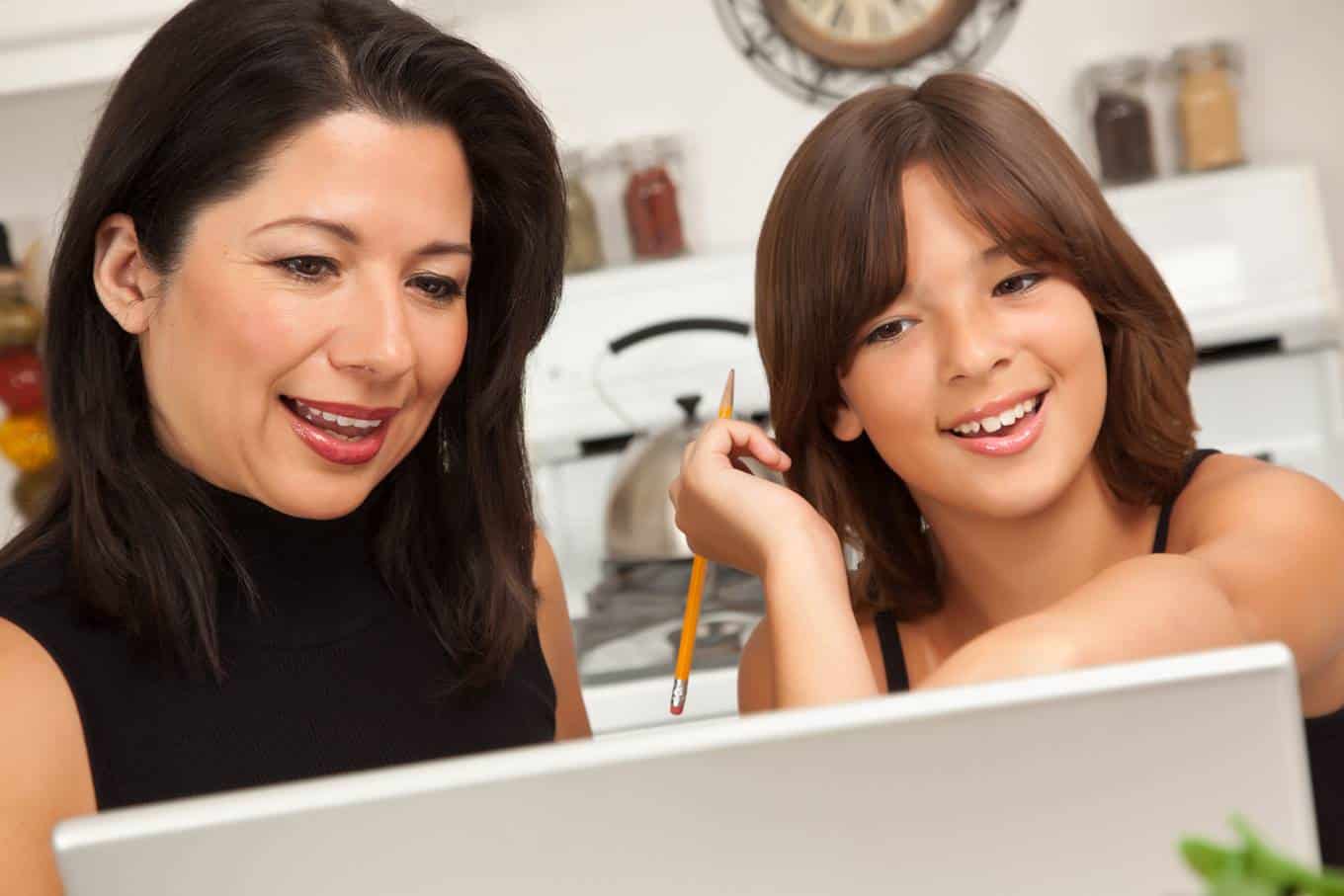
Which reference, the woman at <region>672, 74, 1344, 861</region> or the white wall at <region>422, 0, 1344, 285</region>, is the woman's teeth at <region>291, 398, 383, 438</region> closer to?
the woman at <region>672, 74, 1344, 861</region>

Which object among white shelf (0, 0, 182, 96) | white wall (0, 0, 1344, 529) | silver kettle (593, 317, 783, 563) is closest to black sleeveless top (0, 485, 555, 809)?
silver kettle (593, 317, 783, 563)

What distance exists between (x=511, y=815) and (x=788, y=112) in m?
2.84

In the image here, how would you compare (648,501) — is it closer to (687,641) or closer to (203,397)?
(687,641)

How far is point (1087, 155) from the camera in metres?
3.13

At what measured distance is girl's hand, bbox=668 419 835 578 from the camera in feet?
3.54

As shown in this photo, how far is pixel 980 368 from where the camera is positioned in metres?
1.08

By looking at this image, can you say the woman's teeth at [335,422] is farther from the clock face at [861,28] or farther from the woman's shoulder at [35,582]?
the clock face at [861,28]

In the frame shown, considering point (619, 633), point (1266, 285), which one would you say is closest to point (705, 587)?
point (619, 633)

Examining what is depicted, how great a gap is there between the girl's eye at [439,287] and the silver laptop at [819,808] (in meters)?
0.59

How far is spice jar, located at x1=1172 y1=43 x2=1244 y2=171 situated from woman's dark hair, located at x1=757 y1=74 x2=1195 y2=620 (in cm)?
189

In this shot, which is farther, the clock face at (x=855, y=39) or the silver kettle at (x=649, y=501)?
the clock face at (x=855, y=39)

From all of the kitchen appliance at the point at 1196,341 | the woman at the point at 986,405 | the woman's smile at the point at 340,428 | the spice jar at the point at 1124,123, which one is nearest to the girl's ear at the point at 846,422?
the woman at the point at 986,405

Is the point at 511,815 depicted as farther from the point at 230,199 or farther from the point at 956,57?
the point at 956,57

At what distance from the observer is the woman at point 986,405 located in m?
1.08
